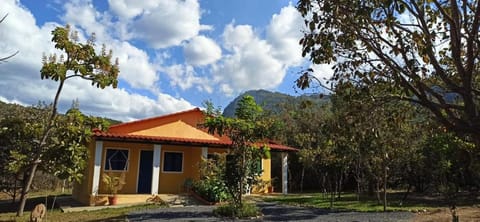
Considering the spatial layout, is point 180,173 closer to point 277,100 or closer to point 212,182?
point 212,182

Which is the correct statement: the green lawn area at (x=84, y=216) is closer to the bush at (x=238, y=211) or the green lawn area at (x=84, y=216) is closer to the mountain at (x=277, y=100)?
the bush at (x=238, y=211)

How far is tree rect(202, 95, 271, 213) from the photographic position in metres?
13.3

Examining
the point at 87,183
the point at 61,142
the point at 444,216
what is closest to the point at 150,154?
the point at 87,183

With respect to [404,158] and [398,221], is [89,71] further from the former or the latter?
[404,158]

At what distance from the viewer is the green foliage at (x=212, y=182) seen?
15.0 metres

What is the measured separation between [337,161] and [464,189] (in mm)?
9648

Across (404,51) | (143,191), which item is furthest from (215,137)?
(404,51)

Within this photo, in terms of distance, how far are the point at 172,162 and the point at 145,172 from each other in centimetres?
149

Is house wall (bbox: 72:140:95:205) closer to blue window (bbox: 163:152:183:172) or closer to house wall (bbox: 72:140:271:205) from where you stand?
house wall (bbox: 72:140:271:205)

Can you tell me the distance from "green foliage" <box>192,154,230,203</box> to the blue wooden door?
244 centimetres

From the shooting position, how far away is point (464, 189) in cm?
2289

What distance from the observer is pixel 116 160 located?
19078 mm

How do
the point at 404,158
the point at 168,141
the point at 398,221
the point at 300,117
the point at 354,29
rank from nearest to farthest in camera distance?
the point at 354,29, the point at 398,221, the point at 404,158, the point at 168,141, the point at 300,117

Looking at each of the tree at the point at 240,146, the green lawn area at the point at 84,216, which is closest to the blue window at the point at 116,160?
the green lawn area at the point at 84,216
